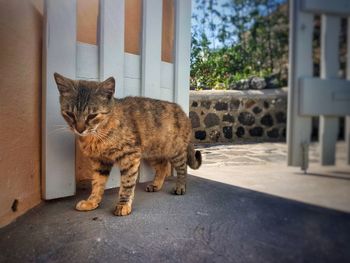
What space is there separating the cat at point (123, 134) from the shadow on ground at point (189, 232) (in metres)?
0.16

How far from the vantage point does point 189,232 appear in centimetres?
113

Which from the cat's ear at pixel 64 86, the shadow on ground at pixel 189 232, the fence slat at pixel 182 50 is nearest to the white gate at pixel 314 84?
the shadow on ground at pixel 189 232

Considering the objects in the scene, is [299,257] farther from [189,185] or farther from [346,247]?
[189,185]

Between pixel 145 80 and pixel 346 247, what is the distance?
150 cm

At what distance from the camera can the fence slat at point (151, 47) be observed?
1.69m

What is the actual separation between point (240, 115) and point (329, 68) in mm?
306

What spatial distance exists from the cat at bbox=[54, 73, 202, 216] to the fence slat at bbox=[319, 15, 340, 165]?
0.70m

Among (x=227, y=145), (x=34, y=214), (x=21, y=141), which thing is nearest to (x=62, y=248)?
(x=34, y=214)

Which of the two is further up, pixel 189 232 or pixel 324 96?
pixel 324 96

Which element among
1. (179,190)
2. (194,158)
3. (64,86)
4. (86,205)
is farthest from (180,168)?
(64,86)

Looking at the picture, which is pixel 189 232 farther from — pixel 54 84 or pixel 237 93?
pixel 54 84

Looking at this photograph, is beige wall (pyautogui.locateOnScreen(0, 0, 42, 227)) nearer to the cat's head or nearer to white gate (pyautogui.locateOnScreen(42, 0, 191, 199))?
white gate (pyautogui.locateOnScreen(42, 0, 191, 199))

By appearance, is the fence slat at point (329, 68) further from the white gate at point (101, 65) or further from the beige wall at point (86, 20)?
the beige wall at point (86, 20)

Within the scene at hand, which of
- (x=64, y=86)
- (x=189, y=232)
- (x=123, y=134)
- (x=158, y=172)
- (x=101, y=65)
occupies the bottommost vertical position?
(x=189, y=232)
